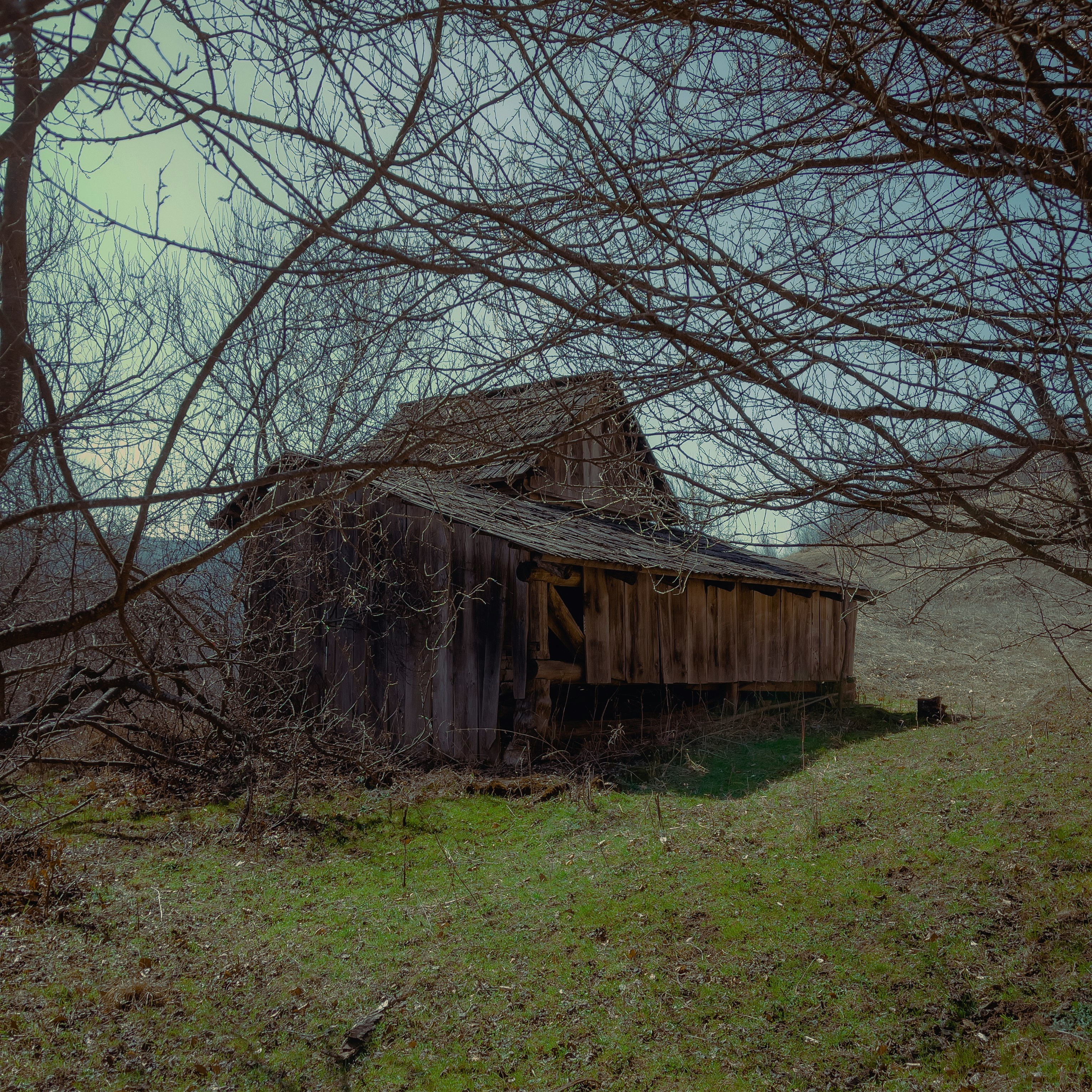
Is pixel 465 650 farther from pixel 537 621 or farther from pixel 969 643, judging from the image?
pixel 969 643

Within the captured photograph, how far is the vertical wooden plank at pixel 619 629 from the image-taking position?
12.3 meters

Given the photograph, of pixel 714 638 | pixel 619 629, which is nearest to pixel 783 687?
pixel 714 638

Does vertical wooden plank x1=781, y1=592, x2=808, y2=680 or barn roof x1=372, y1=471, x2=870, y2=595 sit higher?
barn roof x1=372, y1=471, x2=870, y2=595

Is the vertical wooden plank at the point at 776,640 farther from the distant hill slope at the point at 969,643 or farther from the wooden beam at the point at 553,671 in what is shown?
the wooden beam at the point at 553,671

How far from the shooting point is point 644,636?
12.9 m

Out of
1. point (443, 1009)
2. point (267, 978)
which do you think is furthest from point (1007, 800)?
point (267, 978)

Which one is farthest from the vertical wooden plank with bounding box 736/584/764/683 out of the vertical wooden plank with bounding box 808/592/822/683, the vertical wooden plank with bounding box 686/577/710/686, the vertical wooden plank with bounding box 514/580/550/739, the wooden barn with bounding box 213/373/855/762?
the vertical wooden plank with bounding box 514/580/550/739

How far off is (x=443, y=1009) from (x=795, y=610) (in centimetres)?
1299

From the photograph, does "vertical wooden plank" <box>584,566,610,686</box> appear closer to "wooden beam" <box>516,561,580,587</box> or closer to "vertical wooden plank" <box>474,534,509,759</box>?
"wooden beam" <box>516,561,580,587</box>

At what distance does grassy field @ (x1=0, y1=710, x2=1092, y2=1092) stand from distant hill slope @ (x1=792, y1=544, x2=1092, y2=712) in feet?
6.31

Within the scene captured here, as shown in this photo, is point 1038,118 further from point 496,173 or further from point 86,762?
point 86,762

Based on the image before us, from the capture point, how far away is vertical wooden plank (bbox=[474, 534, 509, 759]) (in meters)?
11.4

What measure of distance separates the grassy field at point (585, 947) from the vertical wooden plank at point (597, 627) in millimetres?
3316

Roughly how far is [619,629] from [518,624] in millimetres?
1858
